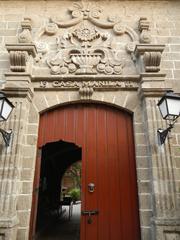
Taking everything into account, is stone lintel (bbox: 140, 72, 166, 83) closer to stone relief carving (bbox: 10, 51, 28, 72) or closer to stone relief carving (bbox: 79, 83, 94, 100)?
stone relief carving (bbox: 79, 83, 94, 100)

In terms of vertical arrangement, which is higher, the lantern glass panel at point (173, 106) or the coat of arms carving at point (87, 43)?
the coat of arms carving at point (87, 43)

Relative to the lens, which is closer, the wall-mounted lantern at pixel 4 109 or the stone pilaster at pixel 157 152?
the wall-mounted lantern at pixel 4 109

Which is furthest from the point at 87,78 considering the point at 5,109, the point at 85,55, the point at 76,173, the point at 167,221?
the point at 76,173

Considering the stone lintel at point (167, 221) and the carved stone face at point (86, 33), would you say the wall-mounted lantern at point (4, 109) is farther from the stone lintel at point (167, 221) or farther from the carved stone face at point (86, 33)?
the stone lintel at point (167, 221)

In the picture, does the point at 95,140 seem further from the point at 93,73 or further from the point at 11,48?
the point at 11,48

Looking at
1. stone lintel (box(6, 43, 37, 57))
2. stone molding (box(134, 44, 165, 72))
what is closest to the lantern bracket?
stone lintel (box(6, 43, 37, 57))

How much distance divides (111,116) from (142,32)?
1.92 meters

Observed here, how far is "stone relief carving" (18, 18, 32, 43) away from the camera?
4672 mm

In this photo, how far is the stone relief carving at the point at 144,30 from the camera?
474cm

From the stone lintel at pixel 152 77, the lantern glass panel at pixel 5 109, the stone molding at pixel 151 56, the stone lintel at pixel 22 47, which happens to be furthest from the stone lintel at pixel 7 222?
the stone molding at pixel 151 56

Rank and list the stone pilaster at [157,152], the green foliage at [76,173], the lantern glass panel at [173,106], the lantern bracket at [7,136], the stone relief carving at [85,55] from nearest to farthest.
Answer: the lantern glass panel at [173,106], the stone pilaster at [157,152], the lantern bracket at [7,136], the stone relief carving at [85,55], the green foliage at [76,173]

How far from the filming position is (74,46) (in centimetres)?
484

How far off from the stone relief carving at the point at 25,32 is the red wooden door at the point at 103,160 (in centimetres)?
155

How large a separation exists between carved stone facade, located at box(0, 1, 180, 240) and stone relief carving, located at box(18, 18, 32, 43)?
0.06 feet
